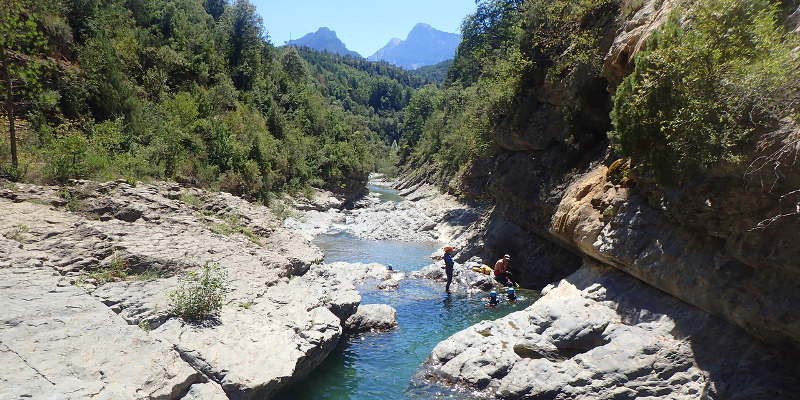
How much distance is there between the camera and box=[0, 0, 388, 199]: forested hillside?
1554 cm

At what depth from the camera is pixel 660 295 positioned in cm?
1091

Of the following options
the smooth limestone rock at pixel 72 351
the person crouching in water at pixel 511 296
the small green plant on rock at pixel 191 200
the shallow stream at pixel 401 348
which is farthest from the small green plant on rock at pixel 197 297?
the person crouching in water at pixel 511 296

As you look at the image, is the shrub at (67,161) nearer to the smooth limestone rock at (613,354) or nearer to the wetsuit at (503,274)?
the smooth limestone rock at (613,354)

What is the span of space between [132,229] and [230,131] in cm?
2292

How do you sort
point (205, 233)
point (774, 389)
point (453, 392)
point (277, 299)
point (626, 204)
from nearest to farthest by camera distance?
point (774, 389)
point (453, 392)
point (277, 299)
point (626, 204)
point (205, 233)

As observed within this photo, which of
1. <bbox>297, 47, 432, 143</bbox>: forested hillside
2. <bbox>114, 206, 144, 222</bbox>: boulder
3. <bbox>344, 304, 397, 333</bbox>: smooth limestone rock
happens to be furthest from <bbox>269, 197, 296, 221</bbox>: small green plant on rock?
<bbox>297, 47, 432, 143</bbox>: forested hillside

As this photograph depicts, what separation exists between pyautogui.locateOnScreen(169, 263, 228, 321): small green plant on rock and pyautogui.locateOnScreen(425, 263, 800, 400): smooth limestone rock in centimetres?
575

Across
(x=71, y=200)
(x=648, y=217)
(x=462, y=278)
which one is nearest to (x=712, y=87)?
(x=648, y=217)

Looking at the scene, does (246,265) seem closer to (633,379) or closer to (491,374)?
(491,374)

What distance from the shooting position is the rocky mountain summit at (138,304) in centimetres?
705

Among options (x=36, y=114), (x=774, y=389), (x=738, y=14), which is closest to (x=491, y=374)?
(x=774, y=389)

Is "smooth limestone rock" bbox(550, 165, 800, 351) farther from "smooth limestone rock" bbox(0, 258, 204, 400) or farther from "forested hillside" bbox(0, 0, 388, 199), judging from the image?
"forested hillside" bbox(0, 0, 388, 199)

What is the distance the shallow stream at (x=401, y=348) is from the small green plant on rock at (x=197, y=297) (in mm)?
2681

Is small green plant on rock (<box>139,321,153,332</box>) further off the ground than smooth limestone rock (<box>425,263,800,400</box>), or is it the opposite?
small green plant on rock (<box>139,321,153,332</box>)
